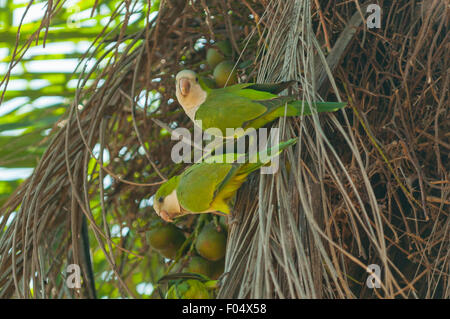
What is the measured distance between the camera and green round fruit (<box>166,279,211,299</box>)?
3.47 ft

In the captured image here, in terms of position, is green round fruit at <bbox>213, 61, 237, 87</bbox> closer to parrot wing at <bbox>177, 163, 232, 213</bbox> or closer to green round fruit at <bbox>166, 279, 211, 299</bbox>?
parrot wing at <bbox>177, 163, 232, 213</bbox>

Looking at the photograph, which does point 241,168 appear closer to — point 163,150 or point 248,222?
point 248,222

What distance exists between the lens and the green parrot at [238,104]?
3.39ft

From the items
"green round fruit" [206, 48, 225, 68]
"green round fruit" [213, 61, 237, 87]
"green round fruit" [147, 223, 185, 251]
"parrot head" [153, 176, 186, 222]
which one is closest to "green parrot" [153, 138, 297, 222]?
"parrot head" [153, 176, 186, 222]

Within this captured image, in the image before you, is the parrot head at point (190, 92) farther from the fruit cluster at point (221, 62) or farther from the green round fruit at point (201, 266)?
the green round fruit at point (201, 266)

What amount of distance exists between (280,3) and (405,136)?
40 centimetres

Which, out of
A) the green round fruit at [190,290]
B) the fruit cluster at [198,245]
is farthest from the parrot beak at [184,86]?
the green round fruit at [190,290]

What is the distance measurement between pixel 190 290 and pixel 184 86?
0.46 meters

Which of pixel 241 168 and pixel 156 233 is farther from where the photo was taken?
pixel 156 233

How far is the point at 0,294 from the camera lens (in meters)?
1.17
